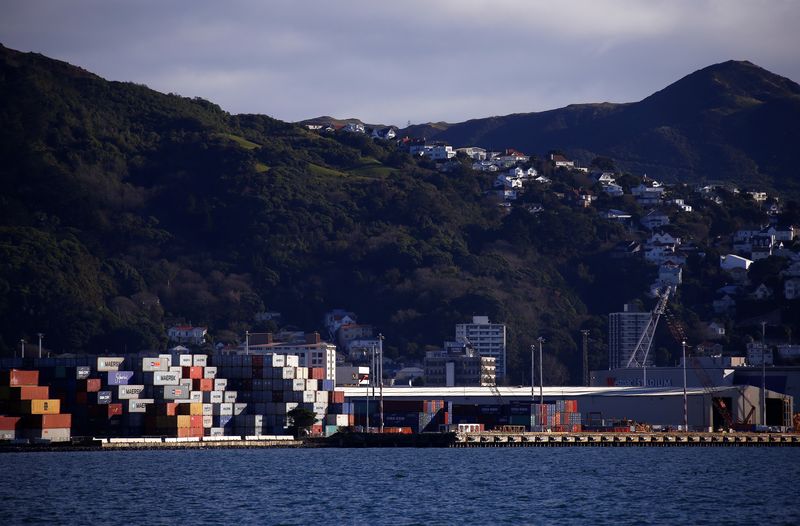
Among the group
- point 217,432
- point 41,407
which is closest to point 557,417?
point 217,432

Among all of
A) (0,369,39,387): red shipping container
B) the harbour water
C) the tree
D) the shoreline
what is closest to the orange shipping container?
(0,369,39,387): red shipping container

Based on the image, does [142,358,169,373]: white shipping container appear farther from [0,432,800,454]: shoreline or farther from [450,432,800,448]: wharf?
[450,432,800,448]: wharf

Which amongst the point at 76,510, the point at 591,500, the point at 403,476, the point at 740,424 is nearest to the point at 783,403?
the point at 740,424

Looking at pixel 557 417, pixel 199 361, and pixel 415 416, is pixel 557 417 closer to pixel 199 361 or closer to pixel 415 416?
pixel 415 416

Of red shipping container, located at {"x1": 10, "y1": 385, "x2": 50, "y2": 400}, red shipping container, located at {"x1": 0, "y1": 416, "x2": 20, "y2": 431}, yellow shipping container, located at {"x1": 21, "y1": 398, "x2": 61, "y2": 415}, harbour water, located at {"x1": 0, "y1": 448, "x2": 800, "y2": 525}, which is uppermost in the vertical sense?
red shipping container, located at {"x1": 10, "y1": 385, "x2": 50, "y2": 400}

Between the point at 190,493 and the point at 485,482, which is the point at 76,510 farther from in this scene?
the point at 485,482
